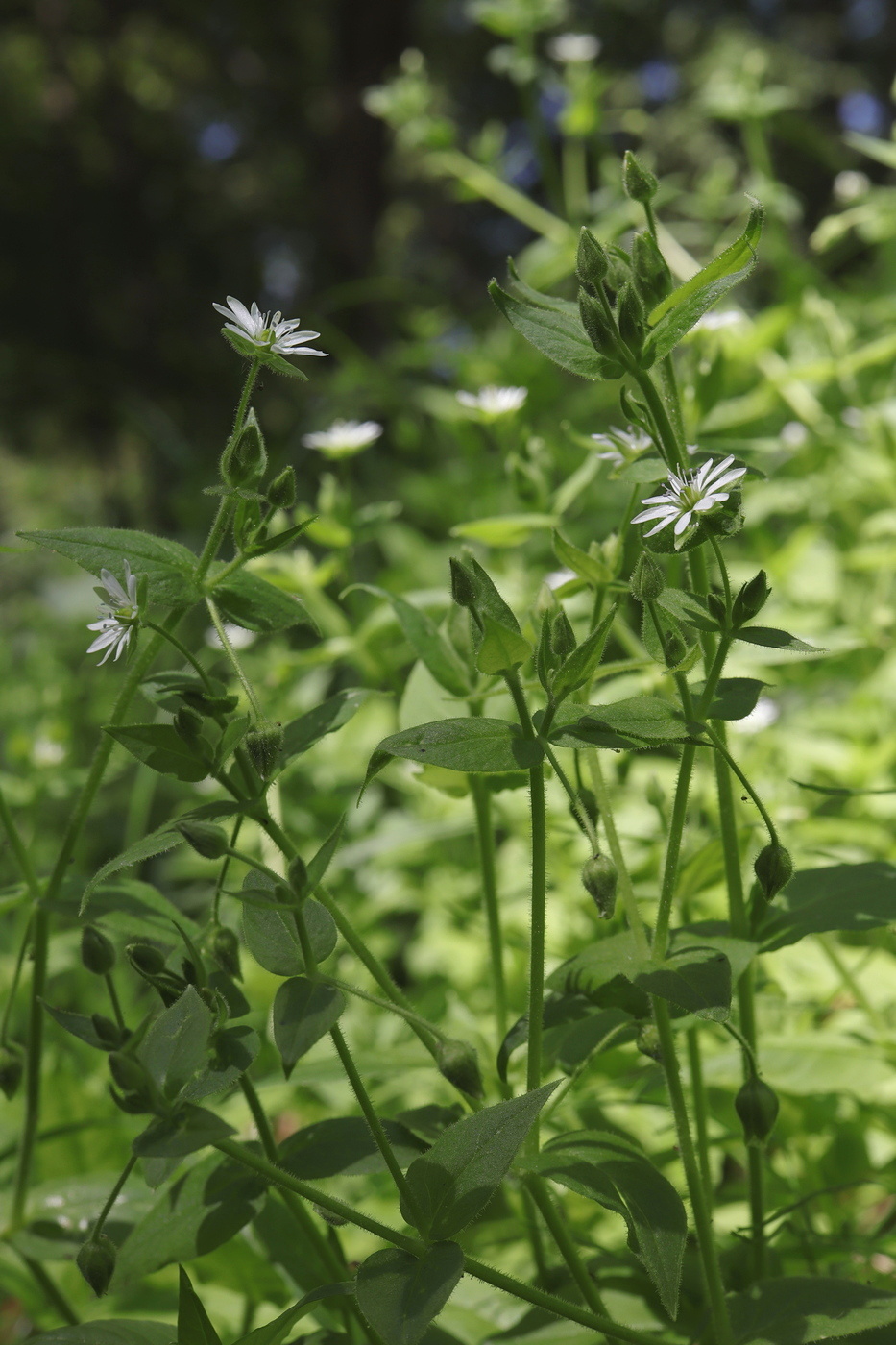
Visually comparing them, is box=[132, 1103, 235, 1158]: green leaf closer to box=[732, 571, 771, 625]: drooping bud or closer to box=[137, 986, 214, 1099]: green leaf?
box=[137, 986, 214, 1099]: green leaf

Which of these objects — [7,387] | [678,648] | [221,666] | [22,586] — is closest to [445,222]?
[7,387]

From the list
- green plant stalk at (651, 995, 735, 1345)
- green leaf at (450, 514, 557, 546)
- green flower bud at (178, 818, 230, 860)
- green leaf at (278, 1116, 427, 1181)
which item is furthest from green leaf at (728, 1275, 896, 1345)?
green leaf at (450, 514, 557, 546)

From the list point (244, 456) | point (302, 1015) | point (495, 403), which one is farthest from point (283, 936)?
point (495, 403)

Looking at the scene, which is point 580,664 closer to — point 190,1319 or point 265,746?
point 265,746

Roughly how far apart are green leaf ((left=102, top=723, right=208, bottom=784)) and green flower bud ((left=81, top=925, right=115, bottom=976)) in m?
0.08

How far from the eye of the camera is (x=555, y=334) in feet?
1.14

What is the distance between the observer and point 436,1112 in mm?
394

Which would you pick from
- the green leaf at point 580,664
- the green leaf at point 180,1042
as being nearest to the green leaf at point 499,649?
the green leaf at point 580,664

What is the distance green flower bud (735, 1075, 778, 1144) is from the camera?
345mm

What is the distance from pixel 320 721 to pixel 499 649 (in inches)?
3.4

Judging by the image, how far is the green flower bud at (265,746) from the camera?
12.2 inches

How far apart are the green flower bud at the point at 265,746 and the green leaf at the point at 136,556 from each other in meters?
0.07

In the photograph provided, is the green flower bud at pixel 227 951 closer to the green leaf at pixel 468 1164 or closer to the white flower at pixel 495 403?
the green leaf at pixel 468 1164

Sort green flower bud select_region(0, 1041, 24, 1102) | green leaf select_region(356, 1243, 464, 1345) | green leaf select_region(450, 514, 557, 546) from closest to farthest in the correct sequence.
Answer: green leaf select_region(356, 1243, 464, 1345) → green flower bud select_region(0, 1041, 24, 1102) → green leaf select_region(450, 514, 557, 546)
